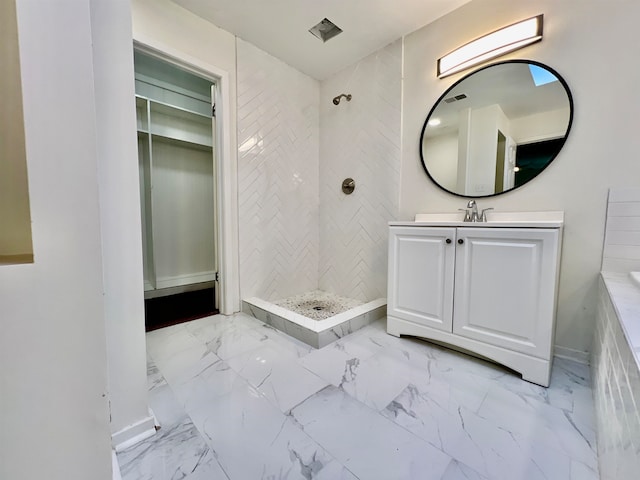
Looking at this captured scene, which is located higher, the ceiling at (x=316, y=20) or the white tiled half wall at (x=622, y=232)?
the ceiling at (x=316, y=20)

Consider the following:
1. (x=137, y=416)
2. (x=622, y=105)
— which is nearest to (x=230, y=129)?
(x=137, y=416)

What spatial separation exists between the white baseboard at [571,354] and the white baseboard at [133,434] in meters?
1.97

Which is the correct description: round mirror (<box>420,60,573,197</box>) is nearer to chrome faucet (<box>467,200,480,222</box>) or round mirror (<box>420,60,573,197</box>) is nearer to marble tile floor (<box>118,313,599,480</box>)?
chrome faucet (<box>467,200,480,222</box>)

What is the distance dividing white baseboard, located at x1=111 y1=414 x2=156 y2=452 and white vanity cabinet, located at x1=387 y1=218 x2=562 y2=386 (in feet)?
4.38

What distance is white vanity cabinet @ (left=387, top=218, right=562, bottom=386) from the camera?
1.19 metres

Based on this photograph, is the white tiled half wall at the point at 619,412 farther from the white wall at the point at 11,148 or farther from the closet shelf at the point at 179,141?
the closet shelf at the point at 179,141

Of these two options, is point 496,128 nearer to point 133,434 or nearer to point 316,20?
point 316,20

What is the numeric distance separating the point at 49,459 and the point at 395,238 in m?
1.59

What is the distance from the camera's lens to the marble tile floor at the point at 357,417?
802 mm

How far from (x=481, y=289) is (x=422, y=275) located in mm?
308

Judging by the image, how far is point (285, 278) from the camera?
2449 millimetres

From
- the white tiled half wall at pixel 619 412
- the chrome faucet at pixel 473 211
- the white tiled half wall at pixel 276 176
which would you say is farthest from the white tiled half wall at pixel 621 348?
the white tiled half wall at pixel 276 176

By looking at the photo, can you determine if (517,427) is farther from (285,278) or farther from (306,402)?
(285,278)

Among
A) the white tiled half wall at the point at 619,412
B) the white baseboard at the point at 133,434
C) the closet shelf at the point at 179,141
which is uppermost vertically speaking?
the closet shelf at the point at 179,141
